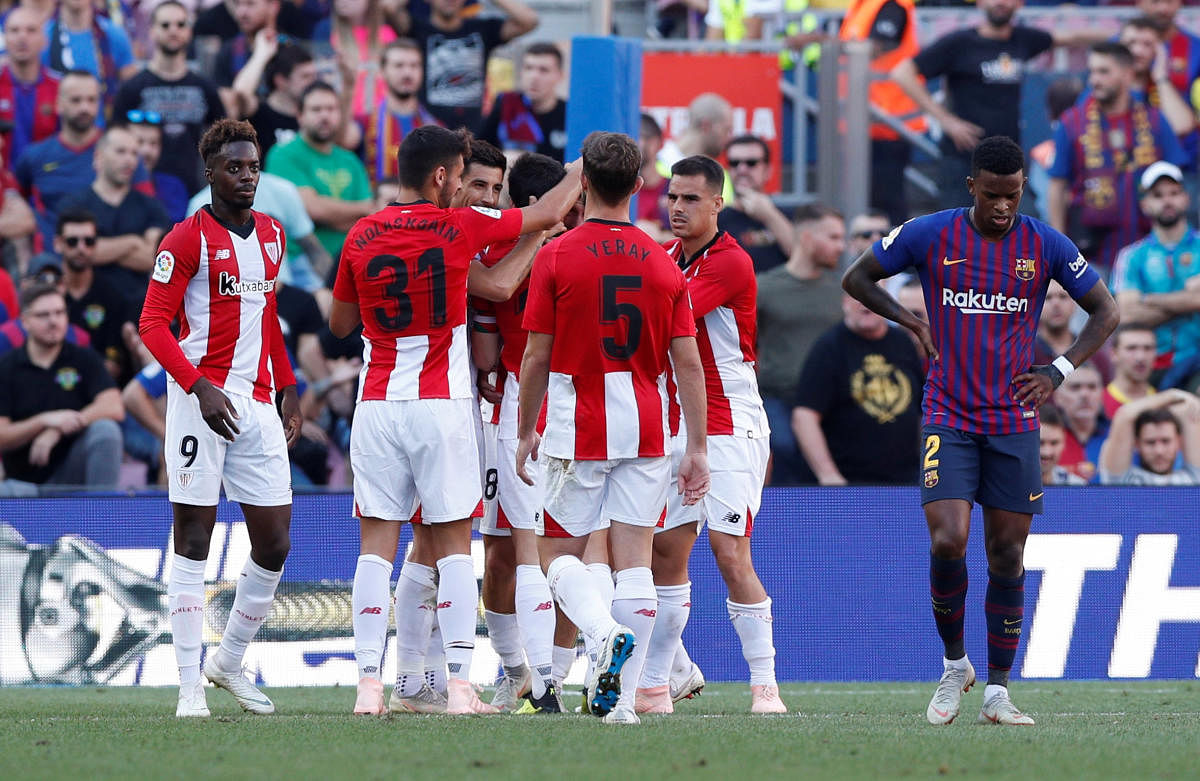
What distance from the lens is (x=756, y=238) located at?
1258 centimetres

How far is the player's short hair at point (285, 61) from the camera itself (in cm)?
1303

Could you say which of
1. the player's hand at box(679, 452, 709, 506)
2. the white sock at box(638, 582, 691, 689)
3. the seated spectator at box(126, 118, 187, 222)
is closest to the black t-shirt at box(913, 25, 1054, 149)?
the seated spectator at box(126, 118, 187, 222)

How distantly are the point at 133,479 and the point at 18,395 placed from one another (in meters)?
0.97

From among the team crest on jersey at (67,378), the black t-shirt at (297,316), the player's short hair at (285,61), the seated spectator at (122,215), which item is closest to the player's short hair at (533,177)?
the black t-shirt at (297,316)

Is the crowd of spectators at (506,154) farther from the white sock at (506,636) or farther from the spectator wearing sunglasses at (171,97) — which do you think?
the white sock at (506,636)

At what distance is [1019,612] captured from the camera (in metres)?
7.24

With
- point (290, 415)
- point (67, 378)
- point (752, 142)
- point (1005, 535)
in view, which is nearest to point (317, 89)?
point (67, 378)

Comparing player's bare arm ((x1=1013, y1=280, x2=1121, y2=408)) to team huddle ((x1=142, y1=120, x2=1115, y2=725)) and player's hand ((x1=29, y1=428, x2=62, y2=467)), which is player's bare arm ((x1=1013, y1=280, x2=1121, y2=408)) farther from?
player's hand ((x1=29, y1=428, x2=62, y2=467))

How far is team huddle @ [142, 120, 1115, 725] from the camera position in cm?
659

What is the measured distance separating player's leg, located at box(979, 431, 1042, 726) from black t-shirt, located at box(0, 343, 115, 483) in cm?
657

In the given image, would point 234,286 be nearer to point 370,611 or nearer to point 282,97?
point 370,611

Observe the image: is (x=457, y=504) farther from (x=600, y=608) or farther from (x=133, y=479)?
Result: (x=133, y=479)

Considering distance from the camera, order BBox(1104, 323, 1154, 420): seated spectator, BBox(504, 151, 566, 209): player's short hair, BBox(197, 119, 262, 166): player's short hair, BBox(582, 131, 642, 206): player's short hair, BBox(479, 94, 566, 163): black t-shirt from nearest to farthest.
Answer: BBox(582, 131, 642, 206): player's short hair < BBox(197, 119, 262, 166): player's short hair < BBox(504, 151, 566, 209): player's short hair < BBox(1104, 323, 1154, 420): seated spectator < BBox(479, 94, 566, 163): black t-shirt

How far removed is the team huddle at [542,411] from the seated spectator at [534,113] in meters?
4.98
